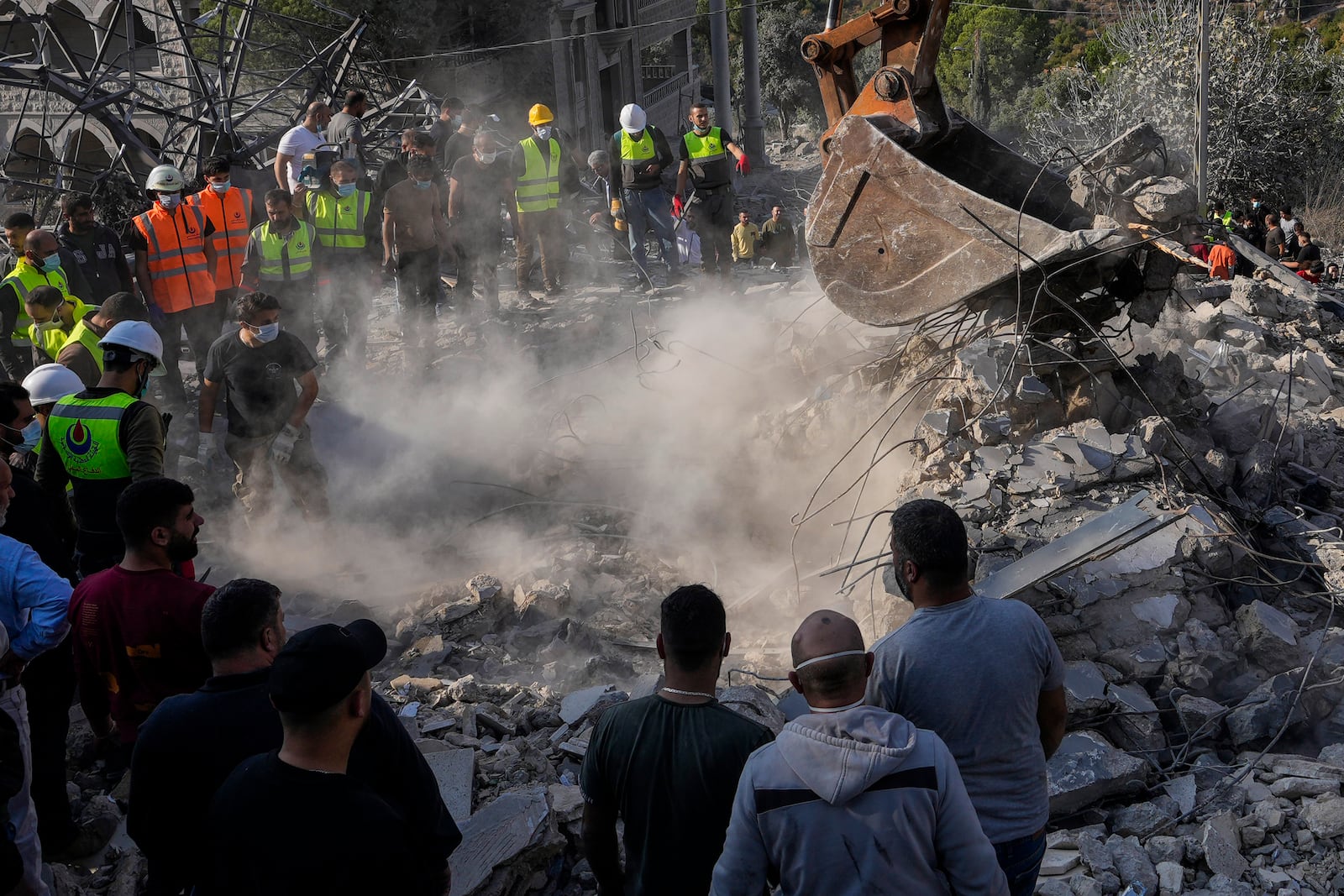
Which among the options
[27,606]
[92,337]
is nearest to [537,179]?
[92,337]

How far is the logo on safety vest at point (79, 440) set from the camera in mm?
4605

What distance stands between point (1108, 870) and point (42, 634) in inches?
135

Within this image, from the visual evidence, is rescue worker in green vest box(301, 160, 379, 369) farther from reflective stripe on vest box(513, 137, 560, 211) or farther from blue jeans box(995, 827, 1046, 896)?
blue jeans box(995, 827, 1046, 896)

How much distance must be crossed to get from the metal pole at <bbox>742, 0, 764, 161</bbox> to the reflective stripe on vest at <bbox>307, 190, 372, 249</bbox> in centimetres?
1402

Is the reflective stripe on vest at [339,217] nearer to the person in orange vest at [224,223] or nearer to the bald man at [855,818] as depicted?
the person in orange vest at [224,223]

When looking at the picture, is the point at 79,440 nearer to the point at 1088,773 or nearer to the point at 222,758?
the point at 222,758

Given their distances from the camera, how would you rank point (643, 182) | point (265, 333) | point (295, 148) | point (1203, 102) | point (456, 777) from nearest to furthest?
point (456, 777)
point (265, 333)
point (295, 148)
point (643, 182)
point (1203, 102)

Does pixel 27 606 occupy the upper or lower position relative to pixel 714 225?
upper

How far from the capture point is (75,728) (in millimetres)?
4688

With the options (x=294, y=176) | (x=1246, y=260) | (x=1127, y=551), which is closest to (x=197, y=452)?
(x=294, y=176)

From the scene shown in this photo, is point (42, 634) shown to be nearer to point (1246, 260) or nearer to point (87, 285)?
point (87, 285)

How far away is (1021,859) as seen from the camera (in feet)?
9.30

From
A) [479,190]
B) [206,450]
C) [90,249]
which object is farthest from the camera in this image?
[479,190]

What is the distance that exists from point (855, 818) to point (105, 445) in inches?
147
